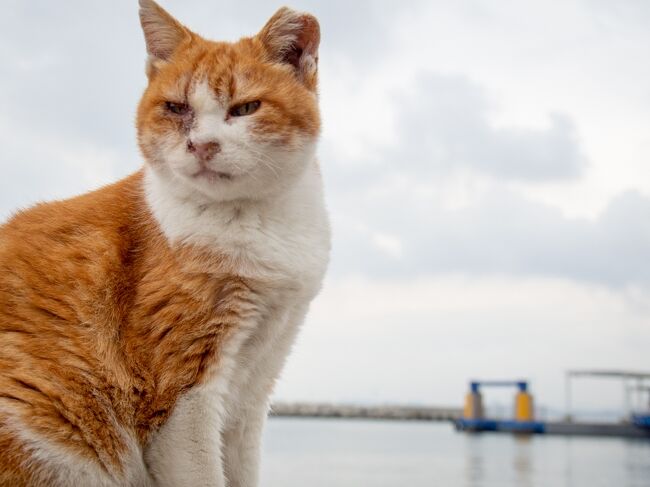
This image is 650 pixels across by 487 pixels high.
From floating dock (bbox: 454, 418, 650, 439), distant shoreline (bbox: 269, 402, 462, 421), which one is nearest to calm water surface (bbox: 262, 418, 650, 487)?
floating dock (bbox: 454, 418, 650, 439)

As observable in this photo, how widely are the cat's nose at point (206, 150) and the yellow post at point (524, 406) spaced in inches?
1203

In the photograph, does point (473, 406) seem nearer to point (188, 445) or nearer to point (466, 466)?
point (466, 466)

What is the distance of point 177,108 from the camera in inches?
122

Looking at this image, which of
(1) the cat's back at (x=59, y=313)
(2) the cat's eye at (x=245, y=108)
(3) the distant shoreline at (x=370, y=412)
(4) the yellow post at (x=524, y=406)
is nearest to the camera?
(1) the cat's back at (x=59, y=313)

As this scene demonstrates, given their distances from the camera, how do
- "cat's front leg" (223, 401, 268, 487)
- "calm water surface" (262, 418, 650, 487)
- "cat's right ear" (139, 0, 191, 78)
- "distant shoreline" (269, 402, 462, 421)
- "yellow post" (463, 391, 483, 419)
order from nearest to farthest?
"cat's right ear" (139, 0, 191, 78) → "cat's front leg" (223, 401, 268, 487) → "calm water surface" (262, 418, 650, 487) → "yellow post" (463, 391, 483, 419) → "distant shoreline" (269, 402, 462, 421)

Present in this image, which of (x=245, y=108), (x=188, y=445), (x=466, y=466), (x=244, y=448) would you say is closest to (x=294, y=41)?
(x=245, y=108)

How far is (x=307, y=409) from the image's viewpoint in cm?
5862

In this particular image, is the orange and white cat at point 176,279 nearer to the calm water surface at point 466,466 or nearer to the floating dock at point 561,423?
the calm water surface at point 466,466

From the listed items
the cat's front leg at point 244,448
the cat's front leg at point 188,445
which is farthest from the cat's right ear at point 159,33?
the cat's front leg at point 244,448

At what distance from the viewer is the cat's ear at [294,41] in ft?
10.4

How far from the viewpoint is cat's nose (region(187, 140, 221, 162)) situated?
2.88m

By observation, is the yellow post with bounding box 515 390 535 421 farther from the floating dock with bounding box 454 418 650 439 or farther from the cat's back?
the cat's back

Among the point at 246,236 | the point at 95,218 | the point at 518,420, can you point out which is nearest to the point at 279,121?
the point at 246,236

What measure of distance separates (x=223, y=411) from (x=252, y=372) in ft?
0.99
